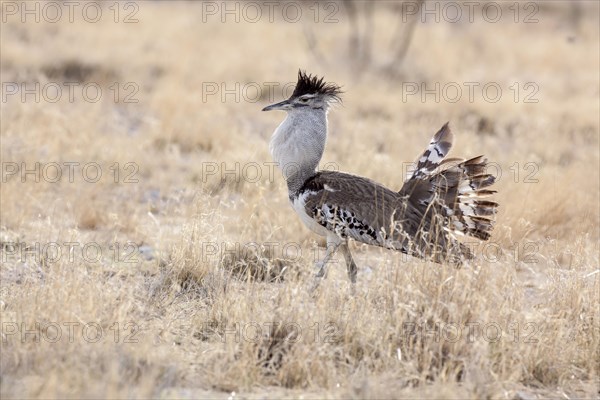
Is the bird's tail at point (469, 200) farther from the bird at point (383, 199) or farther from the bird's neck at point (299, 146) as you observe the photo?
the bird's neck at point (299, 146)

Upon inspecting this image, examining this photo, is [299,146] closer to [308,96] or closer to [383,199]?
[308,96]

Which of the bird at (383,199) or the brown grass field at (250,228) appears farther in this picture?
the bird at (383,199)

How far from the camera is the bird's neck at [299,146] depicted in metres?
6.18

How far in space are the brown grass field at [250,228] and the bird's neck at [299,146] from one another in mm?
553

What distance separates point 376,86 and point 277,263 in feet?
24.7

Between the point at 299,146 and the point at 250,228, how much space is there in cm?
127

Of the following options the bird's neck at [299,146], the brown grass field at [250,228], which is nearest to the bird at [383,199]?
the bird's neck at [299,146]

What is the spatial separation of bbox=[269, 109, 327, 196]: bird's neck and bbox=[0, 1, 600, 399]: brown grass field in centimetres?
55

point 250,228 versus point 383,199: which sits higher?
point 383,199

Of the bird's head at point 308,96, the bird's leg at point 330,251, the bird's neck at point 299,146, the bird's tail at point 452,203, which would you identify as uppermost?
the bird's head at point 308,96

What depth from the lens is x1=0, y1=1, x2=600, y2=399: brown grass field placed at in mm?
4586

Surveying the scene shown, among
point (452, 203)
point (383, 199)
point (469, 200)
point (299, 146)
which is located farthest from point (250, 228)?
point (469, 200)

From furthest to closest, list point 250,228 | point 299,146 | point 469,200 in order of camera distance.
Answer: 1. point 250,228
2. point 299,146
3. point 469,200

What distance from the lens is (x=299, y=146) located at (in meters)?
6.18
